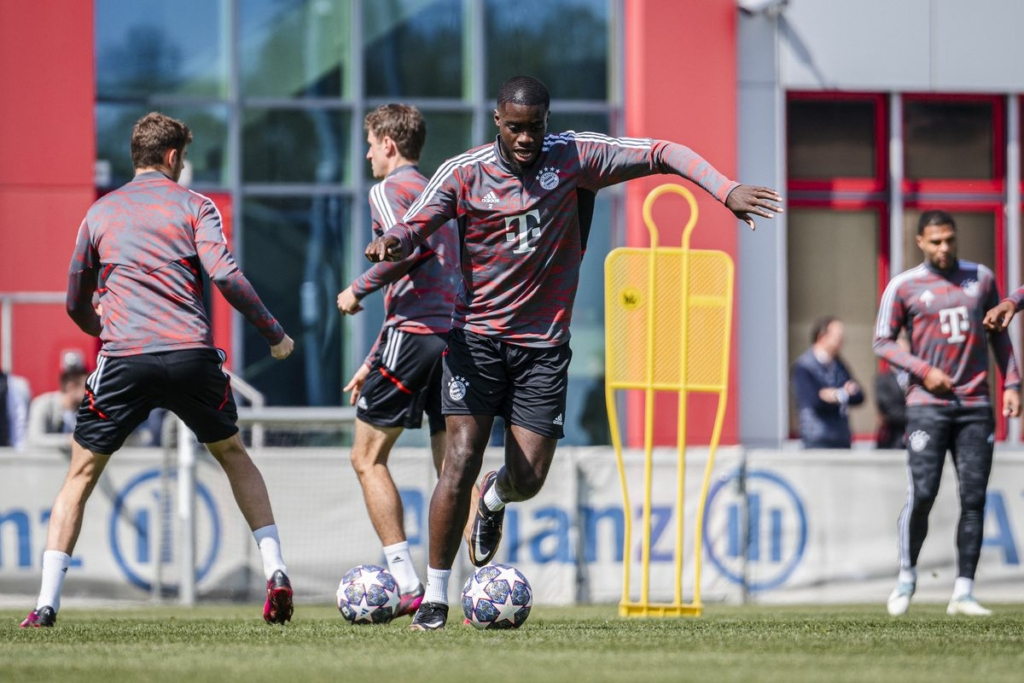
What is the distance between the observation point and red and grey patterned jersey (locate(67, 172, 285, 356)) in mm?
7184

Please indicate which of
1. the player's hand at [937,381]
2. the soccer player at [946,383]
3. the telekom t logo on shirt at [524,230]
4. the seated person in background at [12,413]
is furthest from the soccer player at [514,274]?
the seated person in background at [12,413]

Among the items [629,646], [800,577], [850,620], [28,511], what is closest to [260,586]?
[28,511]

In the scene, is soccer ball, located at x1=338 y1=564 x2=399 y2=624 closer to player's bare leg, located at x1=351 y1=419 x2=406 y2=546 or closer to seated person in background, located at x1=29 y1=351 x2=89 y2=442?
player's bare leg, located at x1=351 y1=419 x2=406 y2=546

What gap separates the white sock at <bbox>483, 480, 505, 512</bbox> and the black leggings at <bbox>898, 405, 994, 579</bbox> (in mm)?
A: 3299

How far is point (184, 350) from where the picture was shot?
7.19 m

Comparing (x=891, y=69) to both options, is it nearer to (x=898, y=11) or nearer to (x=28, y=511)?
(x=898, y=11)

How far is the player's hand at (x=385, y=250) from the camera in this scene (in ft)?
21.6

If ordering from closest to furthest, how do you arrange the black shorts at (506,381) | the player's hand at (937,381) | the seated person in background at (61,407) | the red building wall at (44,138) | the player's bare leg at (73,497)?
1. the black shorts at (506,381)
2. the player's bare leg at (73,497)
3. the player's hand at (937,381)
4. the seated person in background at (61,407)
5. the red building wall at (44,138)

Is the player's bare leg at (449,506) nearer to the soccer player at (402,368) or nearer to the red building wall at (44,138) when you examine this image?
the soccer player at (402,368)

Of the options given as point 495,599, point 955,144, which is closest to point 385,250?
point 495,599

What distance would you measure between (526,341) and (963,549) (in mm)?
3832

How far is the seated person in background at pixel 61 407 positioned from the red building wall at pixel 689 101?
18.9ft

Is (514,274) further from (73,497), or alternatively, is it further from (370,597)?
(73,497)

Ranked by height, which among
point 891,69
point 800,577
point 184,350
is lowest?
point 800,577
